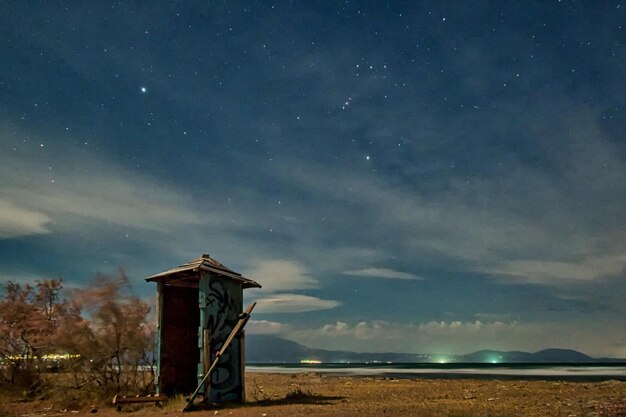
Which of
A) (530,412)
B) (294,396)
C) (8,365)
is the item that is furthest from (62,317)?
(530,412)

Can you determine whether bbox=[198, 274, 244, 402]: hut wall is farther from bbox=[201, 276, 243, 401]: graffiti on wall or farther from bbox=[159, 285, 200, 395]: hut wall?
bbox=[159, 285, 200, 395]: hut wall

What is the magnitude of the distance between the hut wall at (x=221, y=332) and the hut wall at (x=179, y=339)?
2778 mm

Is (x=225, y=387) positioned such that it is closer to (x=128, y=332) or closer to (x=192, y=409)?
(x=192, y=409)

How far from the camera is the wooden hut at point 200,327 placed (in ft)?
55.4

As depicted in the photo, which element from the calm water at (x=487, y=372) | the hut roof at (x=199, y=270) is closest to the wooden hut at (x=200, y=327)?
the hut roof at (x=199, y=270)

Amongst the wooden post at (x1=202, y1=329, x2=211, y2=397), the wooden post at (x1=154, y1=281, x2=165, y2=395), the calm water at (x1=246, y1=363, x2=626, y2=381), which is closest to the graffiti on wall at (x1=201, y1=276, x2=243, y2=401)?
the wooden post at (x1=202, y1=329, x2=211, y2=397)

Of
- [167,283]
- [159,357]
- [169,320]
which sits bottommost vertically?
[159,357]

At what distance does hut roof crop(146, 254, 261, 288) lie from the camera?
56.7 ft

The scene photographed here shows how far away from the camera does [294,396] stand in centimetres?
1956

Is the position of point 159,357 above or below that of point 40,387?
above

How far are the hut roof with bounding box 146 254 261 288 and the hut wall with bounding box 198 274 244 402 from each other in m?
0.26

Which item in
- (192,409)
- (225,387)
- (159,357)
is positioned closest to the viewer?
(192,409)

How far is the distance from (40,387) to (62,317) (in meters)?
3.36

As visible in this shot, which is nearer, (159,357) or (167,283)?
(159,357)
